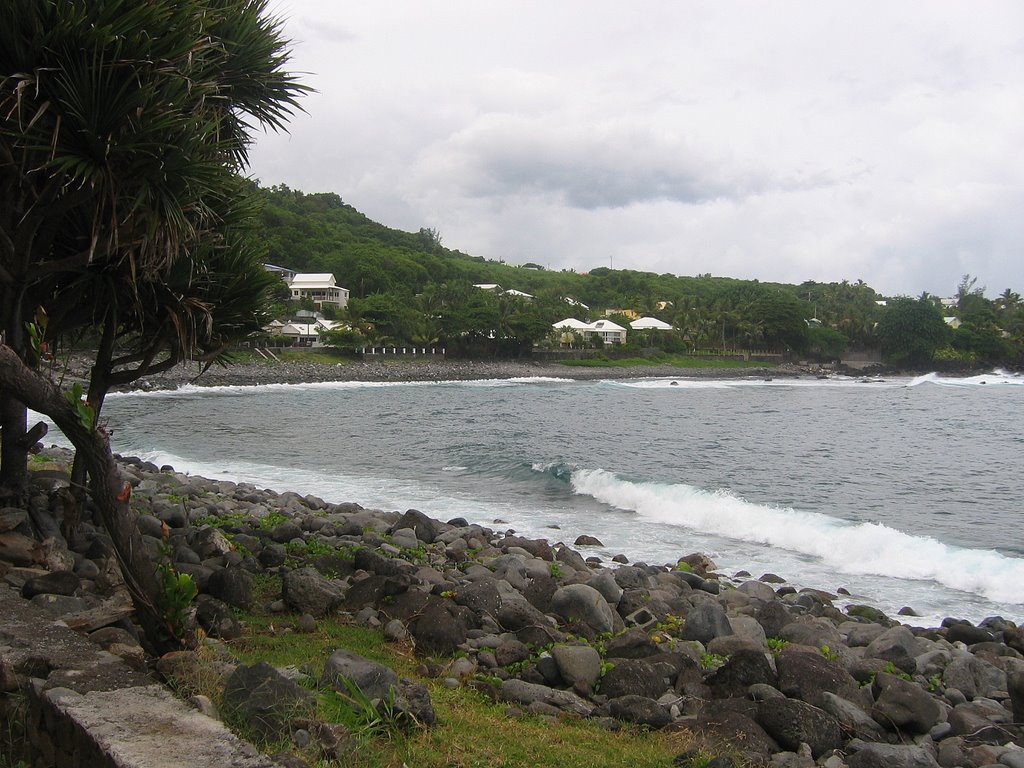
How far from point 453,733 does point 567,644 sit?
7.94 ft

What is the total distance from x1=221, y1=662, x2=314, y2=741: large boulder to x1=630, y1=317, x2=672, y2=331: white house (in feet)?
334

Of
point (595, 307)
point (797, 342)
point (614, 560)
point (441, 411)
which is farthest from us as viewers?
point (595, 307)

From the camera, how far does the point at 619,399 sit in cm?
5466

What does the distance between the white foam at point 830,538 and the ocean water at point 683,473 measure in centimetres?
4

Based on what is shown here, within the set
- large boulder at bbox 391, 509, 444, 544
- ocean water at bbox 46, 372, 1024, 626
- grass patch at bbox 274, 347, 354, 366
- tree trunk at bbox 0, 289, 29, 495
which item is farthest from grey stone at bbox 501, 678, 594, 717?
grass patch at bbox 274, 347, 354, 366

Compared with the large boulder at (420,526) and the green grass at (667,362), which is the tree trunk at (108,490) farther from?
the green grass at (667,362)

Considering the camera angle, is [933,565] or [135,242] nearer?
[135,242]

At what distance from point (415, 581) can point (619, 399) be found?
47278 millimetres

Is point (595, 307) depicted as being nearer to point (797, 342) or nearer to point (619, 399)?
point (797, 342)

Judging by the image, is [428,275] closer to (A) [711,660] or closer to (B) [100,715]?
(A) [711,660]

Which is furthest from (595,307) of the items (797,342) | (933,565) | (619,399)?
(933,565)

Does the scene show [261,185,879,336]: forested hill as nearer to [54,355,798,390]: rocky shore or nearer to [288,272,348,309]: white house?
[288,272,348,309]: white house

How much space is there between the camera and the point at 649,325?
106 meters

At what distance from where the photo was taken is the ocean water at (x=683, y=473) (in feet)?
44.9
